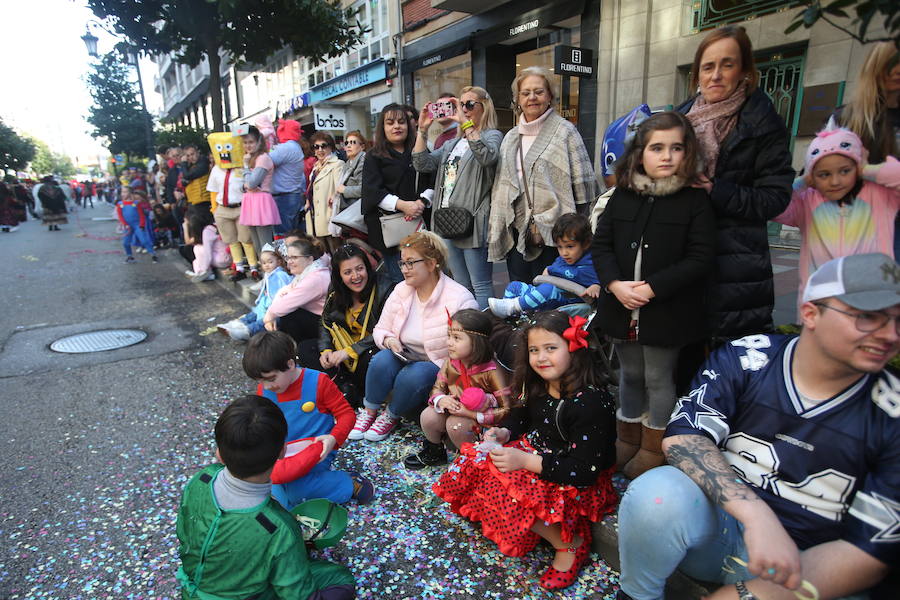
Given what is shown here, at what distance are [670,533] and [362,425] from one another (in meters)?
2.16

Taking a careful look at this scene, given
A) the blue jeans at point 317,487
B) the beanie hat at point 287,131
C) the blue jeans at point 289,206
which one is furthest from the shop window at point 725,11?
the blue jeans at point 317,487

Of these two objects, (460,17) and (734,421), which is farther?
(460,17)

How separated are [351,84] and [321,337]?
1512cm

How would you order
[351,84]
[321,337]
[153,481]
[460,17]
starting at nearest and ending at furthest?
[153,481] → [321,337] → [460,17] → [351,84]

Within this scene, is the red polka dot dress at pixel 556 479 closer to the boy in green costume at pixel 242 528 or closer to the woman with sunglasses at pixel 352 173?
the boy in green costume at pixel 242 528

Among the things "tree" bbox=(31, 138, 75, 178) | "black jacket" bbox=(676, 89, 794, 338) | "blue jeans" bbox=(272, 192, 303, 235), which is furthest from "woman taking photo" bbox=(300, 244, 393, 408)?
"tree" bbox=(31, 138, 75, 178)

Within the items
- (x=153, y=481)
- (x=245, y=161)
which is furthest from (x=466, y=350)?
(x=245, y=161)

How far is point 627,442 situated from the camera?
2.63 m

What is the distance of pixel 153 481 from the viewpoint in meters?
2.90

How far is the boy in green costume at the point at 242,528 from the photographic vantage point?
1.72 m

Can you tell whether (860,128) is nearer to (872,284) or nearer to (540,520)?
(872,284)

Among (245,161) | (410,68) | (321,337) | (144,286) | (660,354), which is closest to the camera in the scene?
(660,354)

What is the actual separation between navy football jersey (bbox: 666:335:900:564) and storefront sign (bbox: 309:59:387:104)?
49.7 ft

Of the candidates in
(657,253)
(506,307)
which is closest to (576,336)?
(657,253)
